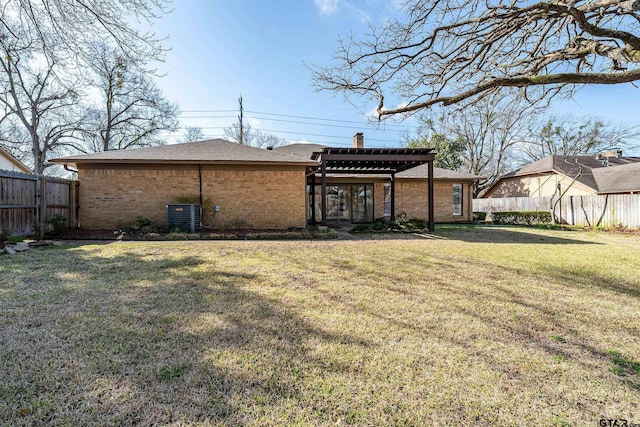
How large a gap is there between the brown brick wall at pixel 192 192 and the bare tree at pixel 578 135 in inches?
1072

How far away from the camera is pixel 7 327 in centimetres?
278

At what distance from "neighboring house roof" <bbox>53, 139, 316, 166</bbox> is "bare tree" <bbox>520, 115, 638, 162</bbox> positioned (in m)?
27.4

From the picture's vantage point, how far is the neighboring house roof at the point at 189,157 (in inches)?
405

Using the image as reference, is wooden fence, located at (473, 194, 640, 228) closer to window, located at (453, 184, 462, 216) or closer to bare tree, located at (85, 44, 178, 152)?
window, located at (453, 184, 462, 216)

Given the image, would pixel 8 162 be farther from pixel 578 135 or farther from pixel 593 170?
pixel 578 135

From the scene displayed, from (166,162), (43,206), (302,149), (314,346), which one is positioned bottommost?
(314,346)

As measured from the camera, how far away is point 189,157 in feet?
34.8

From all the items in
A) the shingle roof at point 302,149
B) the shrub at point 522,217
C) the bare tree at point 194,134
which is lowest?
the shrub at point 522,217

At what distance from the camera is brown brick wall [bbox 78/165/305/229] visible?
10.6 meters

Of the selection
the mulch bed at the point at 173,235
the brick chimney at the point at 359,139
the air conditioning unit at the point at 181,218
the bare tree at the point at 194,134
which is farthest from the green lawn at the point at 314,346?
the bare tree at the point at 194,134

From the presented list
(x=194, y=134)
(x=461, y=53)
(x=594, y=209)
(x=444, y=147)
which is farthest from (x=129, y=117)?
(x=594, y=209)

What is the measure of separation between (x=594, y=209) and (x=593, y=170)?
23.9 feet

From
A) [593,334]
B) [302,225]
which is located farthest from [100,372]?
[302,225]

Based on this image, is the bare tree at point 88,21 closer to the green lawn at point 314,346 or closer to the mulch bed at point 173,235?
the green lawn at point 314,346
